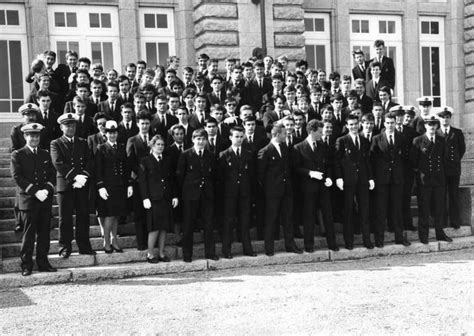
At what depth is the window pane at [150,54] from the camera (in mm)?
16062

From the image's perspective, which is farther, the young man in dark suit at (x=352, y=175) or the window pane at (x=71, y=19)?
the window pane at (x=71, y=19)

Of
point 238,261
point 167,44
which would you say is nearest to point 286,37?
point 167,44

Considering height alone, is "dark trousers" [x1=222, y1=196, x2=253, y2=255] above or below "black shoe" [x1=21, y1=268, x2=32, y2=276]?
above

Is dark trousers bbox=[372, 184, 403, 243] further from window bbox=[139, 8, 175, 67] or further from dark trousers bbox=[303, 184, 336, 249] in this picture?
window bbox=[139, 8, 175, 67]

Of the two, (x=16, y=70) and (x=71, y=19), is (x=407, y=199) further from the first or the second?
(x=16, y=70)

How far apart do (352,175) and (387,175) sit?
613mm

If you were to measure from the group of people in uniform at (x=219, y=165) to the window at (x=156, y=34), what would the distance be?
Answer: 466cm

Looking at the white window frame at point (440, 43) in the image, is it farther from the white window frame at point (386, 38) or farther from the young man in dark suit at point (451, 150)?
the young man in dark suit at point (451, 150)

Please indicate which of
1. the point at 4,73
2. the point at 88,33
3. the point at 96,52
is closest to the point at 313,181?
the point at 96,52

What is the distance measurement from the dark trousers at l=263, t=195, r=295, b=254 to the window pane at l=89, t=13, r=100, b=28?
322 inches

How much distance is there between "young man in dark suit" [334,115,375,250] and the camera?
984cm

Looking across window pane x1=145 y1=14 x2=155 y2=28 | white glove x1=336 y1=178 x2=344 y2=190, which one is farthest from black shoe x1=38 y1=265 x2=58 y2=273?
window pane x1=145 y1=14 x2=155 y2=28

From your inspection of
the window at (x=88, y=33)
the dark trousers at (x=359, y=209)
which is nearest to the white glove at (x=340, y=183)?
the dark trousers at (x=359, y=209)

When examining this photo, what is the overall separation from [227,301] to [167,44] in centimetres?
1035
